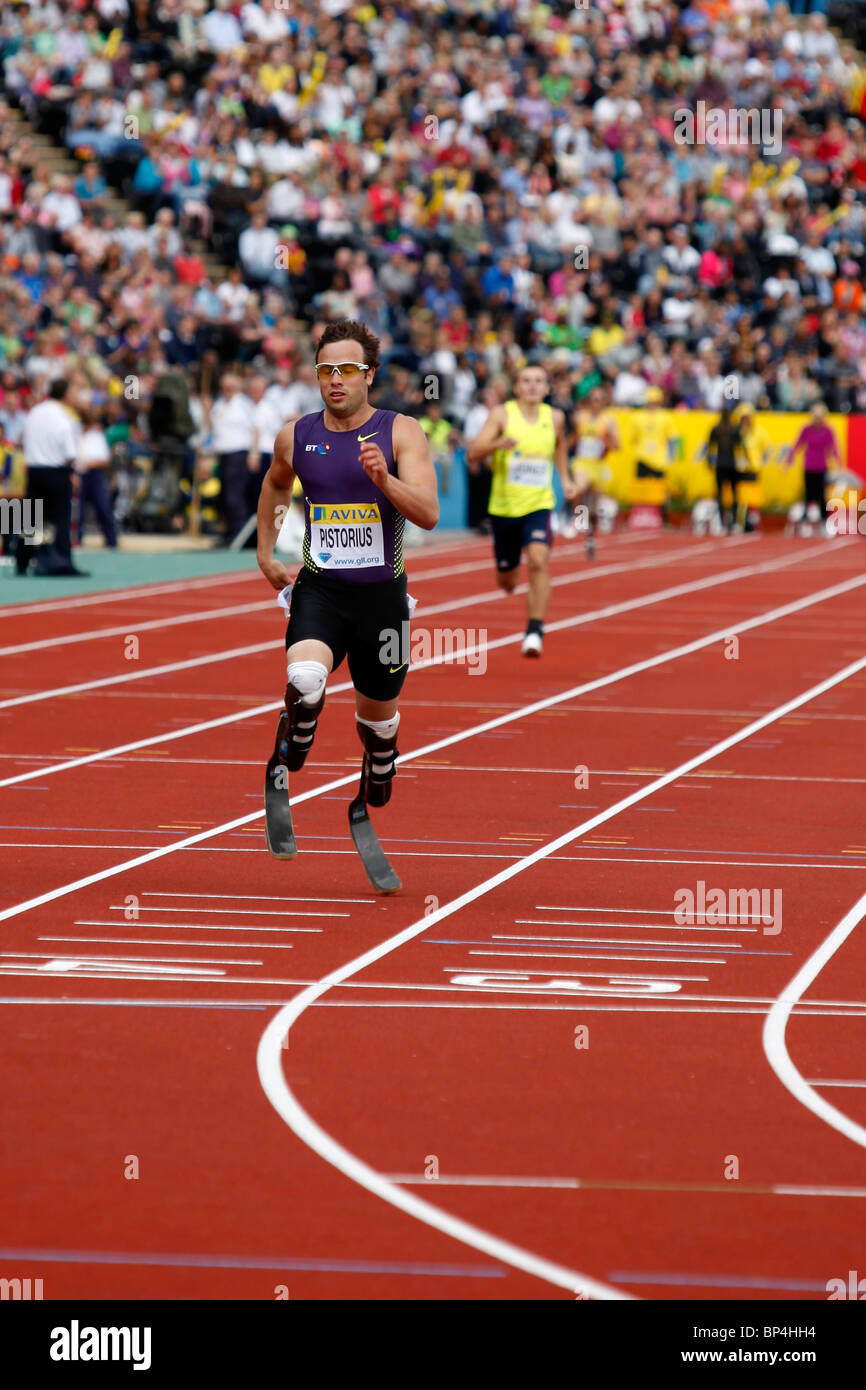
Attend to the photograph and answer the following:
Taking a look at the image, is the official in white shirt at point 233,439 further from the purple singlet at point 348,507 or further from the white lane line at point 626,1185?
the white lane line at point 626,1185

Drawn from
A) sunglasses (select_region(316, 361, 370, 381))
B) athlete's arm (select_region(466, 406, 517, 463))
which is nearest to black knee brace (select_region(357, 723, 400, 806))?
sunglasses (select_region(316, 361, 370, 381))

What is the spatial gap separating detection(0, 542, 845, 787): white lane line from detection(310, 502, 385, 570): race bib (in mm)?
3374

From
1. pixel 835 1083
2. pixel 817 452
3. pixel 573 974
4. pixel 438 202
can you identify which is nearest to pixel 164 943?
pixel 573 974

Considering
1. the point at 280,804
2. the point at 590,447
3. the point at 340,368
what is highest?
the point at 340,368

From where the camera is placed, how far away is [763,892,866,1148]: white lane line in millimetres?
6355

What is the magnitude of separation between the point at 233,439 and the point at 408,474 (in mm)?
19893

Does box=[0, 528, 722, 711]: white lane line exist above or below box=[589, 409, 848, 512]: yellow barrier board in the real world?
below

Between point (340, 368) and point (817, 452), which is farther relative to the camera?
point (817, 452)

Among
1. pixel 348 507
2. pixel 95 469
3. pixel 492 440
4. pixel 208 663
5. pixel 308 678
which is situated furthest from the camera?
pixel 95 469

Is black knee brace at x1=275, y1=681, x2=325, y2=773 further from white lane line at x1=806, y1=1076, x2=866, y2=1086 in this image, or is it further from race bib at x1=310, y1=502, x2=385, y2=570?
white lane line at x1=806, y1=1076, x2=866, y2=1086

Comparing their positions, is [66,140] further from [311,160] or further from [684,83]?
[684,83]

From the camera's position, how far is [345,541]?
9.14 meters

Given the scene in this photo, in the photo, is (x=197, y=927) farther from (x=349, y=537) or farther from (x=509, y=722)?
(x=509, y=722)
